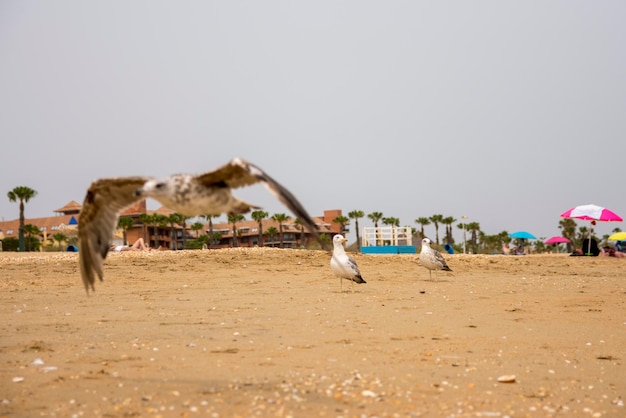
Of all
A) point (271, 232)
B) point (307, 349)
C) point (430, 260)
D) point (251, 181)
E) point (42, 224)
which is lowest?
point (307, 349)

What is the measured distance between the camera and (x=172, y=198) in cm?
723

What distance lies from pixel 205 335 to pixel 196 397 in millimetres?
2951

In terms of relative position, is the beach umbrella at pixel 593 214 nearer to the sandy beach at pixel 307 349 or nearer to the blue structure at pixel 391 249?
the blue structure at pixel 391 249

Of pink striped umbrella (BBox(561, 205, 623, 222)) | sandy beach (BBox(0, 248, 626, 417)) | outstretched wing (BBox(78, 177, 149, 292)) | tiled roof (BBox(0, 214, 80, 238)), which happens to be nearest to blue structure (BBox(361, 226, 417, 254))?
pink striped umbrella (BBox(561, 205, 623, 222))

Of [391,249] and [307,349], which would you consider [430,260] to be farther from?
[391,249]

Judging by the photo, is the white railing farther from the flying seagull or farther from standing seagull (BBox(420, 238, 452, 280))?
the flying seagull

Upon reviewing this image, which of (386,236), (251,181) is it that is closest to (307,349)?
(251,181)

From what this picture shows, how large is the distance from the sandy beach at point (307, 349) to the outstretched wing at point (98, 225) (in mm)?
980

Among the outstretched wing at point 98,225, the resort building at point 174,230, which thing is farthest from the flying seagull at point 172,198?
the resort building at point 174,230

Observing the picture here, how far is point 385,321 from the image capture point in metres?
10.4

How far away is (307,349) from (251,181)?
7.45ft

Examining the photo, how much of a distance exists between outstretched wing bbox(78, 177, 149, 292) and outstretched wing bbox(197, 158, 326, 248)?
4.28 feet

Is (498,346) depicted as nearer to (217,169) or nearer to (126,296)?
(217,169)

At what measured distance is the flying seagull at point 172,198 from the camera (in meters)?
6.51
